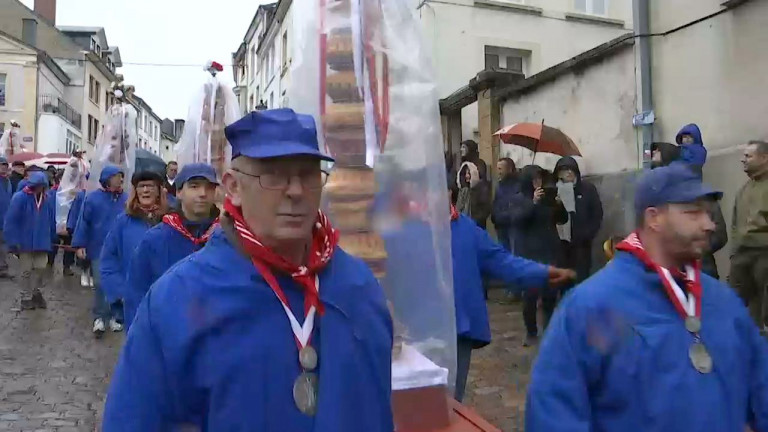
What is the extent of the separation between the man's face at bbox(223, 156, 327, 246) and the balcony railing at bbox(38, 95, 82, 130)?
49.6 metres

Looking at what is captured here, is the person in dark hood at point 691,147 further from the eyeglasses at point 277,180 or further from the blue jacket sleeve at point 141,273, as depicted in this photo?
the eyeglasses at point 277,180

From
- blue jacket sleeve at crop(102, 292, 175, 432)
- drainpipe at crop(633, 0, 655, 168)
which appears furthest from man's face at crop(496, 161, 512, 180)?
blue jacket sleeve at crop(102, 292, 175, 432)

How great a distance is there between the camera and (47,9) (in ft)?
190

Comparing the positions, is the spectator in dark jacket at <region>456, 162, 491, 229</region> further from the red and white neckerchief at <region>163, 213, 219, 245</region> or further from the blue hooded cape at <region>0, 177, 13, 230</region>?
the blue hooded cape at <region>0, 177, 13, 230</region>

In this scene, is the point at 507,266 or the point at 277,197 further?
the point at 507,266

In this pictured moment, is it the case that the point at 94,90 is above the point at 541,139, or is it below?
above

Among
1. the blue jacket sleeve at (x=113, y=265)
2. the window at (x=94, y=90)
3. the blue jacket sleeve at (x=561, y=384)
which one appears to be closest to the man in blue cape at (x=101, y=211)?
the blue jacket sleeve at (x=113, y=265)

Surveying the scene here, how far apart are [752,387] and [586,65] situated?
920cm

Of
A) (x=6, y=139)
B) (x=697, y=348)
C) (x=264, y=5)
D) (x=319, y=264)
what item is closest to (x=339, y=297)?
(x=319, y=264)

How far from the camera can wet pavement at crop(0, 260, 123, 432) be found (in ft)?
20.0

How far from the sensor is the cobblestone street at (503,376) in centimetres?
612

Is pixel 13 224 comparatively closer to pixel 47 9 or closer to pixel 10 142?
pixel 10 142

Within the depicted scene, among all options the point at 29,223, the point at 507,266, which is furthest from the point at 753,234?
the point at 29,223

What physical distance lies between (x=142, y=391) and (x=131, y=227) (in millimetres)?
4193
